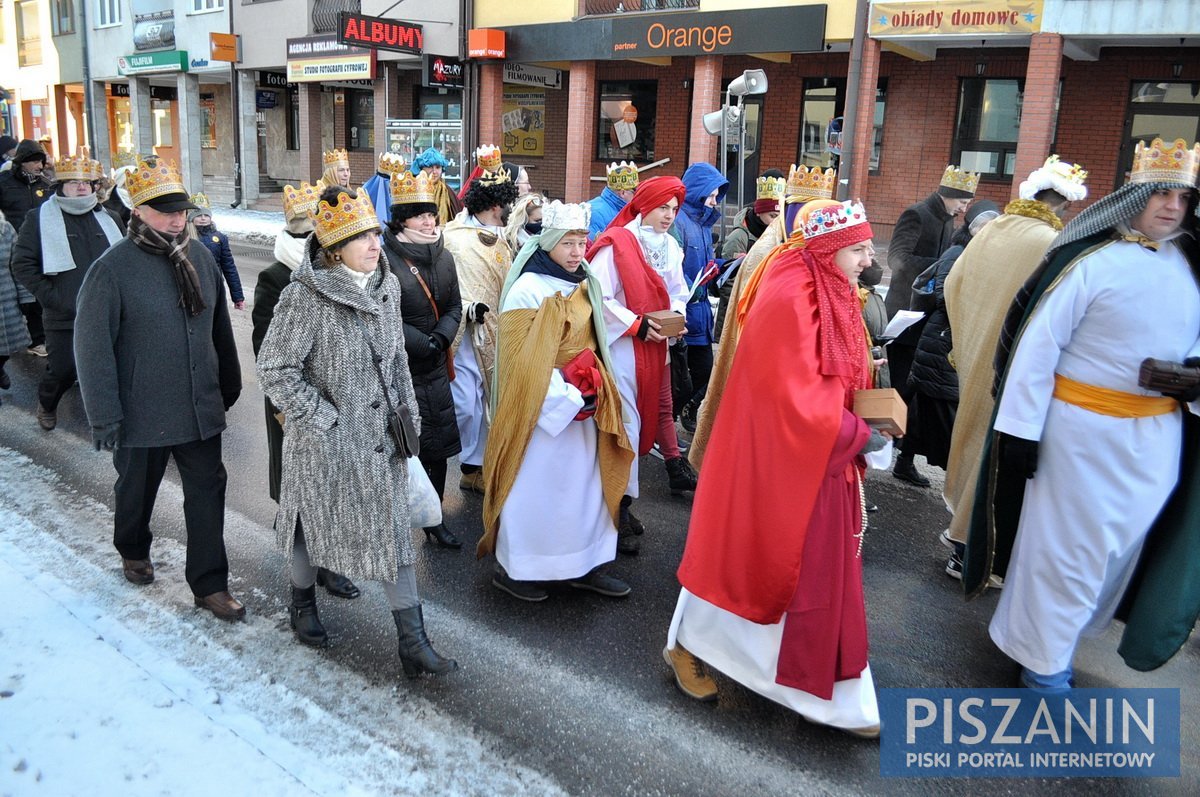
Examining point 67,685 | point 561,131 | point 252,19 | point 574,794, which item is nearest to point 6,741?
point 67,685

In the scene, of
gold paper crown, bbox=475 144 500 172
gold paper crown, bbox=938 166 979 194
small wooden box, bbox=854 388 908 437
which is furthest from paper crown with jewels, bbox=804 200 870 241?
gold paper crown, bbox=475 144 500 172

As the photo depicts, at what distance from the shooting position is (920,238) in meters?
7.52


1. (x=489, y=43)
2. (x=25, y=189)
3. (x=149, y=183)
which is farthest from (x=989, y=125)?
(x=149, y=183)

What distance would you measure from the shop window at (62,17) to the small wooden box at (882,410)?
42.2 metres

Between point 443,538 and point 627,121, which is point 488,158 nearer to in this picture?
point 443,538

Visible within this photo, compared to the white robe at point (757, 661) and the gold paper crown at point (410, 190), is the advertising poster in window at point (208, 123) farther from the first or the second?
the white robe at point (757, 661)

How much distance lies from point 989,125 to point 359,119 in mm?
18814

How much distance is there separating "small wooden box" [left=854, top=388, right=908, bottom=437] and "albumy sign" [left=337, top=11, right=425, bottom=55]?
2081 centimetres

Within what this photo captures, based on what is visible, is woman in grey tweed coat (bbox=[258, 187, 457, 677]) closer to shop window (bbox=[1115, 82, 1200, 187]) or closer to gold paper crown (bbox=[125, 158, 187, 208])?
gold paper crown (bbox=[125, 158, 187, 208])

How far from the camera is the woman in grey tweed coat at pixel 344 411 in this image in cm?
368

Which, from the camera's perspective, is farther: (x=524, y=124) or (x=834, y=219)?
(x=524, y=124)

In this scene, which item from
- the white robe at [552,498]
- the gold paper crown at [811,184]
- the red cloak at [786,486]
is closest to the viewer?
the red cloak at [786,486]

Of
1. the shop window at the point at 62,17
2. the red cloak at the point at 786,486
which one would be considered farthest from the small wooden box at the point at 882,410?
the shop window at the point at 62,17

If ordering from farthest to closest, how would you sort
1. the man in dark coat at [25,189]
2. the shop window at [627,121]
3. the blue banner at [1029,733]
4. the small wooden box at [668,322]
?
the shop window at [627,121] < the man in dark coat at [25,189] < the small wooden box at [668,322] < the blue banner at [1029,733]
